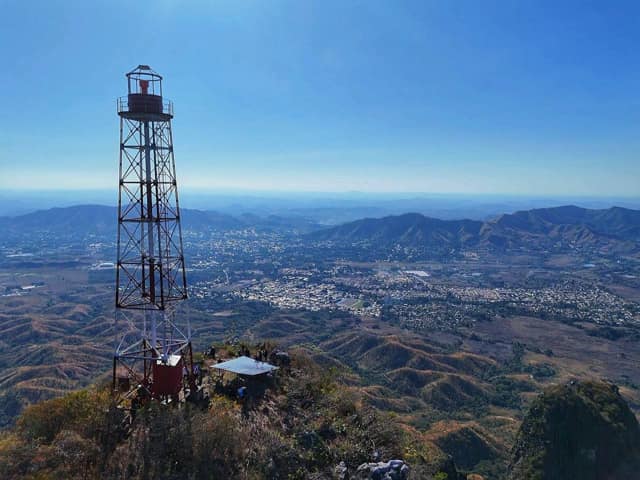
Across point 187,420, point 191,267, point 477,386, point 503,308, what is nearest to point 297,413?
point 187,420

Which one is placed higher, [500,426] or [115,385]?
[115,385]

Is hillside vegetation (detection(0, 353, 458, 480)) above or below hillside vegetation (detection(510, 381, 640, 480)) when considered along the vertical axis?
above

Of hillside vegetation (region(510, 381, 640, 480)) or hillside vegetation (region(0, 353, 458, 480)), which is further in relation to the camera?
hillside vegetation (region(510, 381, 640, 480))

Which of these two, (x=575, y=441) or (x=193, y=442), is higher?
(x=193, y=442)

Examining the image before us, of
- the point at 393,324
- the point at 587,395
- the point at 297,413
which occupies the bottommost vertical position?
the point at 393,324

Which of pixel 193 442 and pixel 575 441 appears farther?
pixel 575 441

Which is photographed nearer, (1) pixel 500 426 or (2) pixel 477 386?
(1) pixel 500 426

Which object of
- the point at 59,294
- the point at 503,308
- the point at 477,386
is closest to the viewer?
the point at 477,386

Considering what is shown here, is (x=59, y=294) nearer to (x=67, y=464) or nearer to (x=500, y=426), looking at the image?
(x=500, y=426)

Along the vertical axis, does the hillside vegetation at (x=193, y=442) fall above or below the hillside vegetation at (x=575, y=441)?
above

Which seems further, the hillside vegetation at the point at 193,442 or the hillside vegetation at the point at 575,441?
the hillside vegetation at the point at 575,441

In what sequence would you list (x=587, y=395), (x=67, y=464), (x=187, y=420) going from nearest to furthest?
(x=67, y=464)
(x=187, y=420)
(x=587, y=395)
